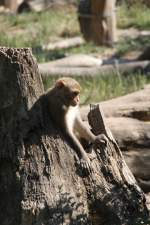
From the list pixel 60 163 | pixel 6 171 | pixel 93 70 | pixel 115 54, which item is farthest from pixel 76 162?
pixel 115 54

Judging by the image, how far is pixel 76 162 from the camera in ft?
20.6

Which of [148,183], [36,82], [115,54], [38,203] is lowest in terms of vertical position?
[115,54]

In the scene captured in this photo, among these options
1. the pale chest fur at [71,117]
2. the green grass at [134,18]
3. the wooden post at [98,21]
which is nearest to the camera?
the pale chest fur at [71,117]

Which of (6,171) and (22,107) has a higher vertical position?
(22,107)

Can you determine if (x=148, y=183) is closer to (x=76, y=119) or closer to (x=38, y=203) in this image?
(x=76, y=119)

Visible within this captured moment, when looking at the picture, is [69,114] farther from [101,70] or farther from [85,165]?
[101,70]

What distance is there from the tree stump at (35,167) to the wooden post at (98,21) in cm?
1239

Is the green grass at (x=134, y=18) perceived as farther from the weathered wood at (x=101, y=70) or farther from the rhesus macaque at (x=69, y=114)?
the rhesus macaque at (x=69, y=114)

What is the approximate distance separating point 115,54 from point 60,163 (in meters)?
11.5

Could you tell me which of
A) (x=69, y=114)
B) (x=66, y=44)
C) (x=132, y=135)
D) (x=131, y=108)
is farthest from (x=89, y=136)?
(x=66, y=44)

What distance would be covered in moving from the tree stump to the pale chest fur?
166 millimetres

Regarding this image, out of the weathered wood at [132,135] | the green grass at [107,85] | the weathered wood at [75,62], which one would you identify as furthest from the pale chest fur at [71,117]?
the weathered wood at [75,62]

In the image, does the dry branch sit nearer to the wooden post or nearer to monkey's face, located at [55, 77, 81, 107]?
the wooden post

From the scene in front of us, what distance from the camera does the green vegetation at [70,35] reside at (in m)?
11.6
